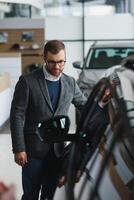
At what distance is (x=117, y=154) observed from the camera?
1.95 meters

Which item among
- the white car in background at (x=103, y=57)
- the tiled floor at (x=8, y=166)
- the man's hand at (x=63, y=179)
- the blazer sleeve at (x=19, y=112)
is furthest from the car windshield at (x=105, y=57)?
the man's hand at (x=63, y=179)

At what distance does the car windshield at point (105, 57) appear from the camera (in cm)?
998

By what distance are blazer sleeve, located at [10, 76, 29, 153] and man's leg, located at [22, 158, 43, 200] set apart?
0.18 meters

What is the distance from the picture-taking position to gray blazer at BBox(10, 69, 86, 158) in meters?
3.51

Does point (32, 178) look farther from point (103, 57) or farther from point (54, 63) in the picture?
point (103, 57)

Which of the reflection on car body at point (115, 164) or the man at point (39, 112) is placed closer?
the reflection on car body at point (115, 164)

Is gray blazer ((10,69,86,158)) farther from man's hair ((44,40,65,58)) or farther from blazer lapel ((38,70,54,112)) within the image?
man's hair ((44,40,65,58))

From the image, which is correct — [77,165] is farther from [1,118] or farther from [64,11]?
[64,11]

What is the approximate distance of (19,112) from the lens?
11.6ft

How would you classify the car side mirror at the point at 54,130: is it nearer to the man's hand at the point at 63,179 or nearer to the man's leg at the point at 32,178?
the man's hand at the point at 63,179

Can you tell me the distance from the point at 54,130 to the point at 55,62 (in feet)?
2.72

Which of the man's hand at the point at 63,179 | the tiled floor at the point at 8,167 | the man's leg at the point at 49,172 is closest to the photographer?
A: the man's hand at the point at 63,179

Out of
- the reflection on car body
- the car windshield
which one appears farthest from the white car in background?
the reflection on car body

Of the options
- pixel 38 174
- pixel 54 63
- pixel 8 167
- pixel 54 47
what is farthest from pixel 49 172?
pixel 8 167
